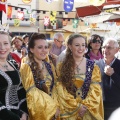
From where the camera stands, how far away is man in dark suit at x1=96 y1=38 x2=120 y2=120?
10.6ft

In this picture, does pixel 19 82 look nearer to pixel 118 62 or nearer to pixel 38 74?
pixel 38 74

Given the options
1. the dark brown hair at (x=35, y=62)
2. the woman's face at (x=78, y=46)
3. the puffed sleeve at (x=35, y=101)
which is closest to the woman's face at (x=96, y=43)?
the woman's face at (x=78, y=46)

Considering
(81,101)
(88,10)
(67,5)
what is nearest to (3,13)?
(88,10)

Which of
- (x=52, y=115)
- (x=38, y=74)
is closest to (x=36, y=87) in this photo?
(x=38, y=74)

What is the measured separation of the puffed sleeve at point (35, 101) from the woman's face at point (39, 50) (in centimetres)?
20

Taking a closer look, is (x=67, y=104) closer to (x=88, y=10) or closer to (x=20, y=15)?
(x=88, y=10)

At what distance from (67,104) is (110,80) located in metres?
0.66

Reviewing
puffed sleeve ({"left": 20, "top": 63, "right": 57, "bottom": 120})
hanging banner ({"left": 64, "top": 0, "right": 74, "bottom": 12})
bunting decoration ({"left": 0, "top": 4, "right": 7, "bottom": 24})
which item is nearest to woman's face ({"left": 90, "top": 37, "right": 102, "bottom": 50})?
puffed sleeve ({"left": 20, "top": 63, "right": 57, "bottom": 120})

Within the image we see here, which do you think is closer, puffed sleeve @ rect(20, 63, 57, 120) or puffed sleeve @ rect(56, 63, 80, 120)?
puffed sleeve @ rect(20, 63, 57, 120)

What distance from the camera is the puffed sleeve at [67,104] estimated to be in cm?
298

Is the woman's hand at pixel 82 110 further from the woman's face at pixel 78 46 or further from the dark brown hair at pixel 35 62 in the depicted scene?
the woman's face at pixel 78 46

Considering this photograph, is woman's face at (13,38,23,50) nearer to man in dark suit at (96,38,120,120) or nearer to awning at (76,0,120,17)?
awning at (76,0,120,17)

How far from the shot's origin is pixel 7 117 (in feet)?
8.29

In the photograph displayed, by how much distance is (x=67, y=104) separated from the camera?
299 centimetres
